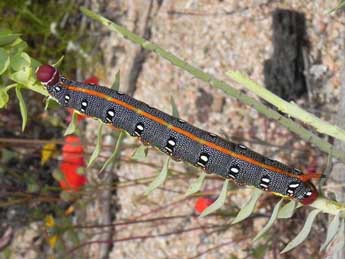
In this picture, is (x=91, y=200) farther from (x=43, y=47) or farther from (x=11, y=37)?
(x=11, y=37)

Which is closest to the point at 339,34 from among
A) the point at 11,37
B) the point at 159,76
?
the point at 159,76

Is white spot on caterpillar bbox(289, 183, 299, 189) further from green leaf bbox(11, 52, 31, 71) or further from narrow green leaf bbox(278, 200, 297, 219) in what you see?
green leaf bbox(11, 52, 31, 71)

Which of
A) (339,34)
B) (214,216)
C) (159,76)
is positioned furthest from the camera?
(159,76)

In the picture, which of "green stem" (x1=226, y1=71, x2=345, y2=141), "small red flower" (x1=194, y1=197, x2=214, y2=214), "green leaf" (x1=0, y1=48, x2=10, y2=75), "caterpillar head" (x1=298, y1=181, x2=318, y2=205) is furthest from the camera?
"small red flower" (x1=194, y1=197, x2=214, y2=214)

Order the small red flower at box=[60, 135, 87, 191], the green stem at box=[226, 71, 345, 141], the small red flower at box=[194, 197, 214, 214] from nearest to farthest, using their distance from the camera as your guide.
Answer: the green stem at box=[226, 71, 345, 141] < the small red flower at box=[194, 197, 214, 214] < the small red flower at box=[60, 135, 87, 191]

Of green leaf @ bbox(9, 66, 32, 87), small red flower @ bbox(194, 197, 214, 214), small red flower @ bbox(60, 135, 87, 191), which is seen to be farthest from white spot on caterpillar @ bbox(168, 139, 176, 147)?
small red flower @ bbox(60, 135, 87, 191)

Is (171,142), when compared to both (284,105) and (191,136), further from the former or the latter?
(284,105)

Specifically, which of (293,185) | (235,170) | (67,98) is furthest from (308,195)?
(67,98)

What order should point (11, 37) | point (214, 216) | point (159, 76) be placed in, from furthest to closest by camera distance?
point (159, 76) < point (214, 216) < point (11, 37)
